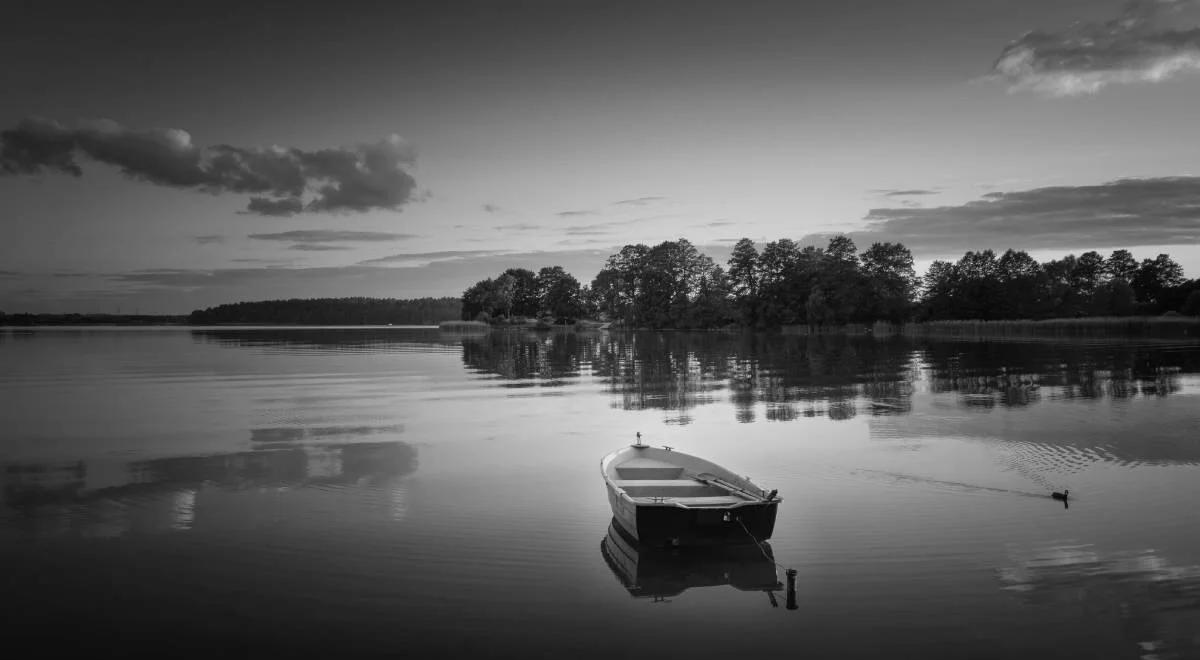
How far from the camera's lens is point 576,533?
14109mm

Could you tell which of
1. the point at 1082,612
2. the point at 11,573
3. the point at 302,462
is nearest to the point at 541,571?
the point at 1082,612

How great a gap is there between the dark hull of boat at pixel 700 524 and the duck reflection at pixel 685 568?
34 centimetres

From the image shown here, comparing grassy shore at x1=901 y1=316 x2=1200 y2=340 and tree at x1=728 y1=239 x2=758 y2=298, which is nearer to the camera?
grassy shore at x1=901 y1=316 x2=1200 y2=340

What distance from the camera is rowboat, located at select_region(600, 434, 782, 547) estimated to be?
12055 mm

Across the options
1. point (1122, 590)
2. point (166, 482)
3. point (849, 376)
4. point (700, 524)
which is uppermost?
point (700, 524)

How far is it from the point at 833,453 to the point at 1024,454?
18.7 ft

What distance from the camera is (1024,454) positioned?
2142 centimetres

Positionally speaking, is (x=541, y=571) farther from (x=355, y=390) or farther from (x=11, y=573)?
(x=355, y=390)

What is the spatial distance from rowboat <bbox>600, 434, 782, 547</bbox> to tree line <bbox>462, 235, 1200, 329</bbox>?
12022 centimetres

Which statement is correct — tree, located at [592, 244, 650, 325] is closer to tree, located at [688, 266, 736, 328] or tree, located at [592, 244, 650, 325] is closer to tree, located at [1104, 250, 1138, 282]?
tree, located at [688, 266, 736, 328]

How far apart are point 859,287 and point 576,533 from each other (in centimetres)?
12564

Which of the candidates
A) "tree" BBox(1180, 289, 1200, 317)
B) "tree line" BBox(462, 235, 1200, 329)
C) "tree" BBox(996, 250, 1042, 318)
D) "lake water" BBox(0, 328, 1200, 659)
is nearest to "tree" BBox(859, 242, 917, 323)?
"tree line" BBox(462, 235, 1200, 329)

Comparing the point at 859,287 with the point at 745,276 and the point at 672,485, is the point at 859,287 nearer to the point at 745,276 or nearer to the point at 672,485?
the point at 745,276

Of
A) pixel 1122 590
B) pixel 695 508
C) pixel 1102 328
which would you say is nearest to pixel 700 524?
pixel 695 508
